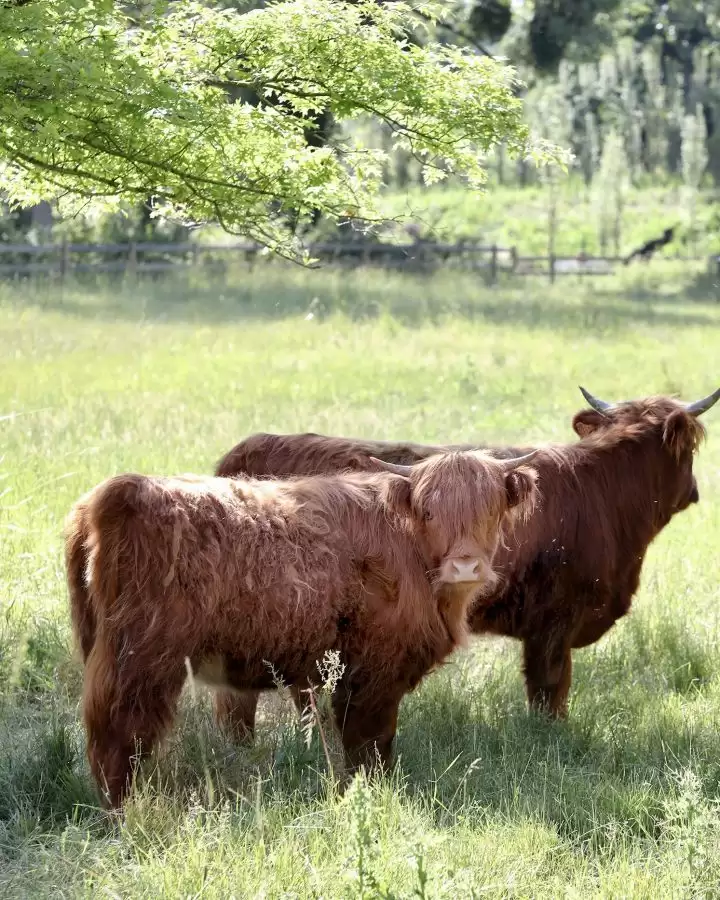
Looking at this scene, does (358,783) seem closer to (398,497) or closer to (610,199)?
(398,497)

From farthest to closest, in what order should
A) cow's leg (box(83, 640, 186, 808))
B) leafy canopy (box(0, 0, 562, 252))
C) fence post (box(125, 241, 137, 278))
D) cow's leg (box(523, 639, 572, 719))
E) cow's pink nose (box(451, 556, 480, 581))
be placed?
fence post (box(125, 241, 137, 278)), cow's leg (box(523, 639, 572, 719)), leafy canopy (box(0, 0, 562, 252)), cow's pink nose (box(451, 556, 480, 581)), cow's leg (box(83, 640, 186, 808))

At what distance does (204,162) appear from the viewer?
5945mm

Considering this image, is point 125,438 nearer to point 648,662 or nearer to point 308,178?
point 308,178

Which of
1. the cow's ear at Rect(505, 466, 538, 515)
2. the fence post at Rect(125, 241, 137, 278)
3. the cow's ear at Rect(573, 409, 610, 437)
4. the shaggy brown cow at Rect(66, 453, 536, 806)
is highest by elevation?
the fence post at Rect(125, 241, 137, 278)

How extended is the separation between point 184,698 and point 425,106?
3.28 m

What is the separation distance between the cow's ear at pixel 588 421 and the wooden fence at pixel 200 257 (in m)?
16.2

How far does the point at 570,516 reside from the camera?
5.80m

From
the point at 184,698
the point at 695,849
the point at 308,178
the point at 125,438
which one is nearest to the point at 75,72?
the point at 308,178

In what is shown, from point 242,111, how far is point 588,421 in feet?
8.00

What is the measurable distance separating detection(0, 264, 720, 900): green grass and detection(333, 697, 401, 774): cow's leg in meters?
0.14

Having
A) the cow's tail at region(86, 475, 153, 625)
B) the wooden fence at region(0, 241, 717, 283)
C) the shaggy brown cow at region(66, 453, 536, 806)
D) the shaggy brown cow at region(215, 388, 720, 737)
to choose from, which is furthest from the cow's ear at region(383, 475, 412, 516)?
the wooden fence at region(0, 241, 717, 283)

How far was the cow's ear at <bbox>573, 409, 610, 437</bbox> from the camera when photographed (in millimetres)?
6234

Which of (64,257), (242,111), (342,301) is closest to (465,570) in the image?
(242,111)

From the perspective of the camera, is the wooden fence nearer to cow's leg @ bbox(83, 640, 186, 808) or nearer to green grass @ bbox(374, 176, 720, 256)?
green grass @ bbox(374, 176, 720, 256)
